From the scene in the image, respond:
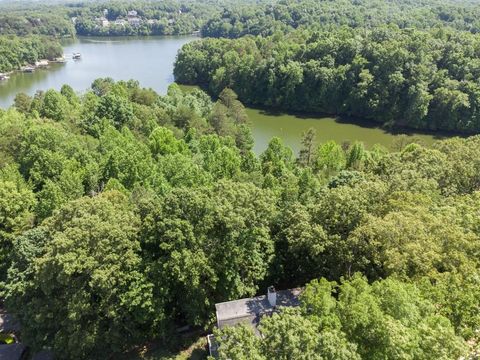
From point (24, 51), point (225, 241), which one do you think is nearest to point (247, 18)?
point (24, 51)

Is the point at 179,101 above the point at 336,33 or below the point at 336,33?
below

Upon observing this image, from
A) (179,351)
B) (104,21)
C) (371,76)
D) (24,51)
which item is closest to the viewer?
(179,351)

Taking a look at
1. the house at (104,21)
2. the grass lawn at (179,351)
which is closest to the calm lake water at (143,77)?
the house at (104,21)

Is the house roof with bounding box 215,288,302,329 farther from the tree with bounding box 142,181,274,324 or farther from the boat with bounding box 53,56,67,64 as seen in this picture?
the boat with bounding box 53,56,67,64

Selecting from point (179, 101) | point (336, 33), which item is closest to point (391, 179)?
point (179, 101)

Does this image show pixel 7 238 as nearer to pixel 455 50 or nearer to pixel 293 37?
pixel 455 50

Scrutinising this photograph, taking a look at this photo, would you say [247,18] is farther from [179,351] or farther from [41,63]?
[179,351]
